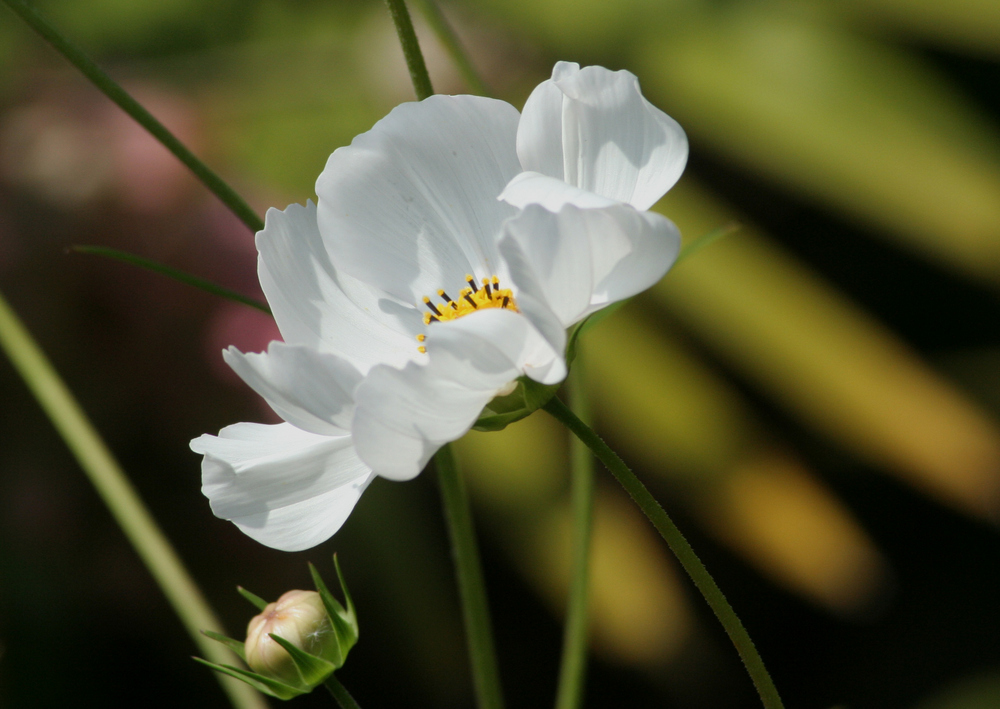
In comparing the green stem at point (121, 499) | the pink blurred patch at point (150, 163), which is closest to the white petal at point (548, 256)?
the green stem at point (121, 499)

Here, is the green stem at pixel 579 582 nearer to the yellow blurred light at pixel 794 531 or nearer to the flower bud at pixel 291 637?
the flower bud at pixel 291 637

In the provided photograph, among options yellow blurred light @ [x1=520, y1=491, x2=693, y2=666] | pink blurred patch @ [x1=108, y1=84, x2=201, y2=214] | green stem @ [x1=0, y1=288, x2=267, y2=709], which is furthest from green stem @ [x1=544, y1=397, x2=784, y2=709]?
pink blurred patch @ [x1=108, y1=84, x2=201, y2=214]

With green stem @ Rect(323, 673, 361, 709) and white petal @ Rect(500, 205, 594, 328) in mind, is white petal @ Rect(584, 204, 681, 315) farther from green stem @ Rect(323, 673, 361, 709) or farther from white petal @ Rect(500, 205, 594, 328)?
green stem @ Rect(323, 673, 361, 709)

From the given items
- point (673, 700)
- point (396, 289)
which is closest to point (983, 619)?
point (673, 700)

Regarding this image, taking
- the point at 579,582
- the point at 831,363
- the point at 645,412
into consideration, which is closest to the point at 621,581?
the point at 645,412

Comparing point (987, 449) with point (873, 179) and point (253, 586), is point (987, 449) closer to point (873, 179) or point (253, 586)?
point (873, 179)

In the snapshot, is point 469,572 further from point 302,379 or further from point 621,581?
point 621,581
